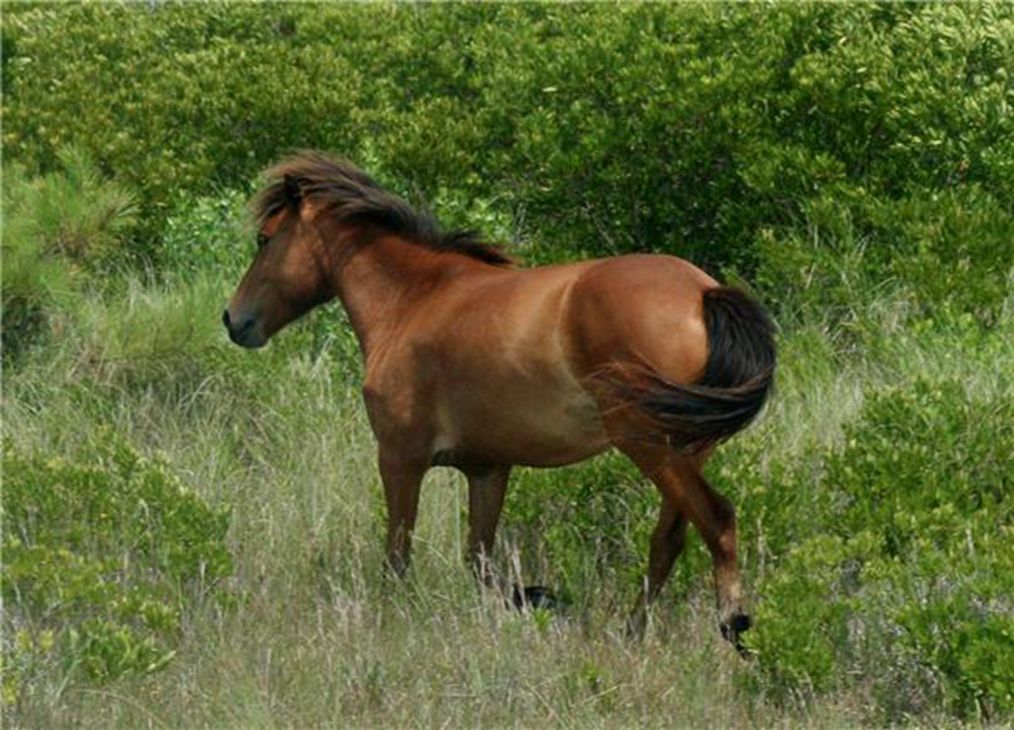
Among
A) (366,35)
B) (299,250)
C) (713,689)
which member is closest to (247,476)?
(299,250)

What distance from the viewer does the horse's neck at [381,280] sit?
796 cm

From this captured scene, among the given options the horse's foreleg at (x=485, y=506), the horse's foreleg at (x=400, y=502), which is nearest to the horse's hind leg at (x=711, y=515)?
the horse's foreleg at (x=485, y=506)

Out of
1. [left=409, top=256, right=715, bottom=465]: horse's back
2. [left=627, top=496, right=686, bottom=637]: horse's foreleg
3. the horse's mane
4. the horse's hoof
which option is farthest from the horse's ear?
the horse's hoof

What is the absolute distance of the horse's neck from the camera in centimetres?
796

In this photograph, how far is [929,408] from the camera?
761 cm

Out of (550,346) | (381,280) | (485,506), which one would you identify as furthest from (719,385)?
(381,280)

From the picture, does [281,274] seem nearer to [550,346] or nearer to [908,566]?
[550,346]

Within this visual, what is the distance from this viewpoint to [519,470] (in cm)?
819

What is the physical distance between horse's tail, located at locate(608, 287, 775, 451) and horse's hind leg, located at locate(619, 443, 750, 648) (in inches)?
2.9

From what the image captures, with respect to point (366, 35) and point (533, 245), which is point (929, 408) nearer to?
point (533, 245)

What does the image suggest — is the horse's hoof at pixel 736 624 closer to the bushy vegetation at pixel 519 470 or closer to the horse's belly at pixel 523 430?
the bushy vegetation at pixel 519 470

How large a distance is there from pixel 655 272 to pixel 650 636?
3.57 ft

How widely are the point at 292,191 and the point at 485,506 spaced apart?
4.61 feet

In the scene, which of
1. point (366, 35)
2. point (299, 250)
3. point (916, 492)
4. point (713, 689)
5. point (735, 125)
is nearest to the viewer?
point (713, 689)
